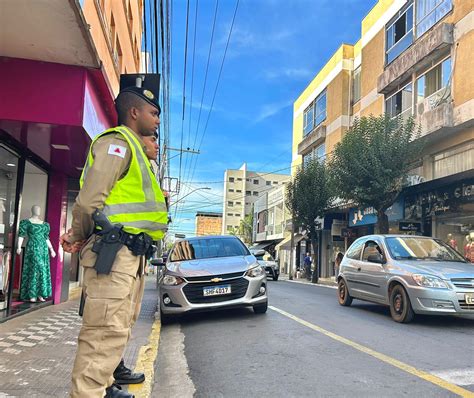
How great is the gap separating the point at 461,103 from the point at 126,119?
1494cm

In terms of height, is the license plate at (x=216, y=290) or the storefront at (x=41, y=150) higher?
the storefront at (x=41, y=150)

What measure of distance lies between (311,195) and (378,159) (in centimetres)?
879

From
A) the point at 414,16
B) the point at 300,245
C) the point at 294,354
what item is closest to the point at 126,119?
the point at 294,354

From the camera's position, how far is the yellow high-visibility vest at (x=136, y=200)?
2.78m

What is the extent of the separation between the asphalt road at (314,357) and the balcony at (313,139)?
21834 millimetres

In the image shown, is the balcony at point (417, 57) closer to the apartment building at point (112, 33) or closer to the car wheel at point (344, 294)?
the car wheel at point (344, 294)

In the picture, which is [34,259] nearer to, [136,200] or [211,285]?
[211,285]

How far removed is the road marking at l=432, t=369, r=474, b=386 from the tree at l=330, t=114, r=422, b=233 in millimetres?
12451

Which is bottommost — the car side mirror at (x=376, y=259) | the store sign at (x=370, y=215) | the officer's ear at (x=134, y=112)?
the car side mirror at (x=376, y=259)

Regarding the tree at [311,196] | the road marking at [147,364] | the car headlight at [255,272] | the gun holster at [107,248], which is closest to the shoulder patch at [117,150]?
the gun holster at [107,248]

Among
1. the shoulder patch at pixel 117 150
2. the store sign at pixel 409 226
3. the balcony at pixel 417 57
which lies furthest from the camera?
the store sign at pixel 409 226

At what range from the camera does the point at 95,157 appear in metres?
2.77

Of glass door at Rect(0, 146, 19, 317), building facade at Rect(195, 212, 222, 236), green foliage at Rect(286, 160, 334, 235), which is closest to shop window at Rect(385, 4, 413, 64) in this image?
green foliage at Rect(286, 160, 334, 235)

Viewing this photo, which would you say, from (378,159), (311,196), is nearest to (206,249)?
(378,159)
